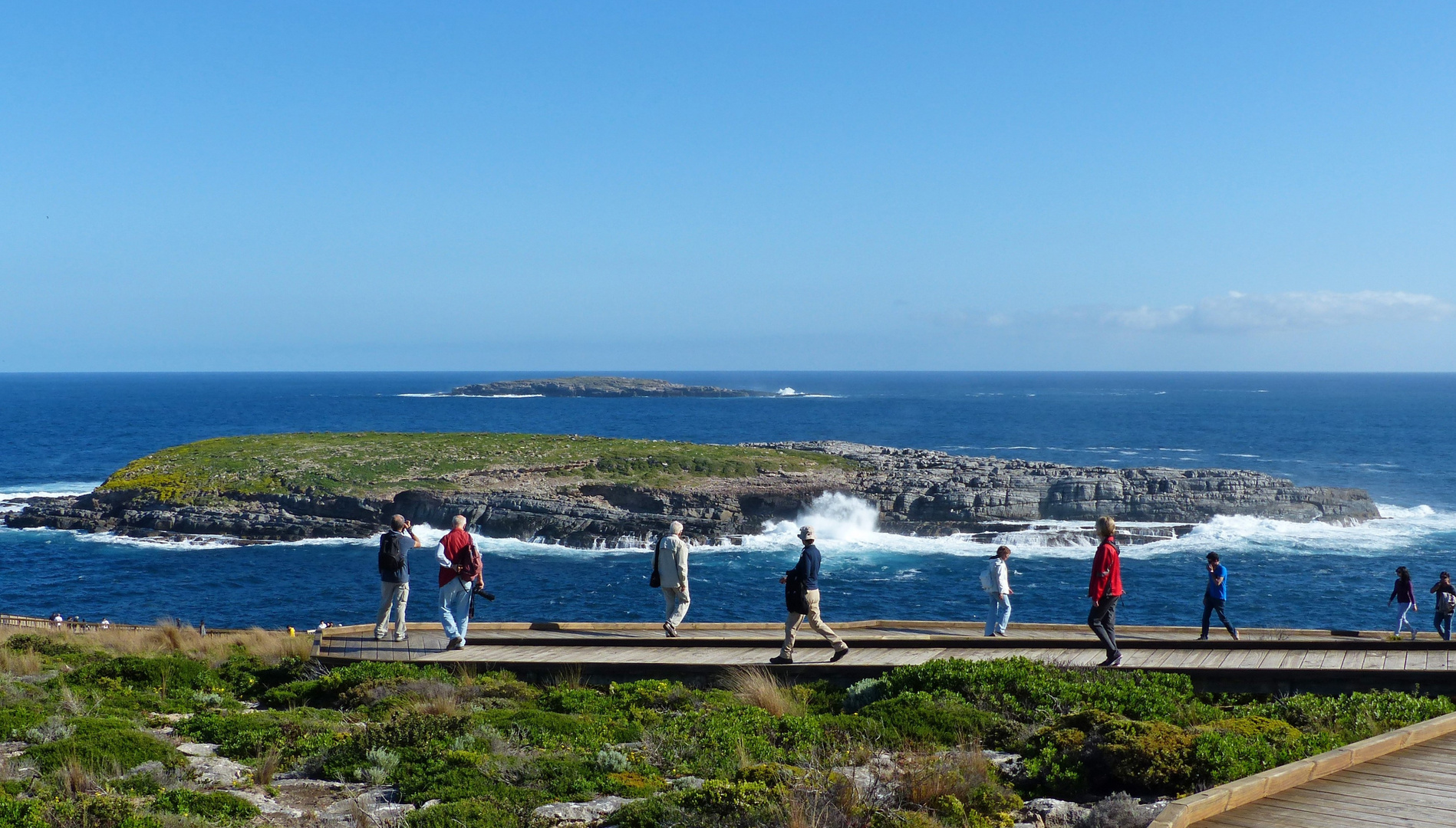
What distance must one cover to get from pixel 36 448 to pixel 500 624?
98.4 metres

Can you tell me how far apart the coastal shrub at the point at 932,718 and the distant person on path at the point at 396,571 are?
7.37 metres

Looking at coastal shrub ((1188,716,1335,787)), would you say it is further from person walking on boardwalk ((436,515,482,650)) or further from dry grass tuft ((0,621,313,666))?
dry grass tuft ((0,621,313,666))

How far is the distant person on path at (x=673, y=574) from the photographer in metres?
16.1

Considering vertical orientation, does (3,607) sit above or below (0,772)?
below

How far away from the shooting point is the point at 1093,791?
30.4 ft

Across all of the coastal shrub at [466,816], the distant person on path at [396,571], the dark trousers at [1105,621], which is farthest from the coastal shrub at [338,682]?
the dark trousers at [1105,621]

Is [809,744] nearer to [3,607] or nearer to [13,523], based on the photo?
[3,607]

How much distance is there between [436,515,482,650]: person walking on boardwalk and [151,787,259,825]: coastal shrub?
599 cm

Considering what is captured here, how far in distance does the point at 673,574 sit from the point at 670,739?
5570 mm

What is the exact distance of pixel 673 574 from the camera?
16.3 meters

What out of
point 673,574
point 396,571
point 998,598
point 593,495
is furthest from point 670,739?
point 593,495

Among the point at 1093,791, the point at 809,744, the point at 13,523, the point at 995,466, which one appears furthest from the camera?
the point at 995,466

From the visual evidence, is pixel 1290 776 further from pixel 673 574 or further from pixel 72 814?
pixel 673 574

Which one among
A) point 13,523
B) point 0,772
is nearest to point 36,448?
point 13,523
